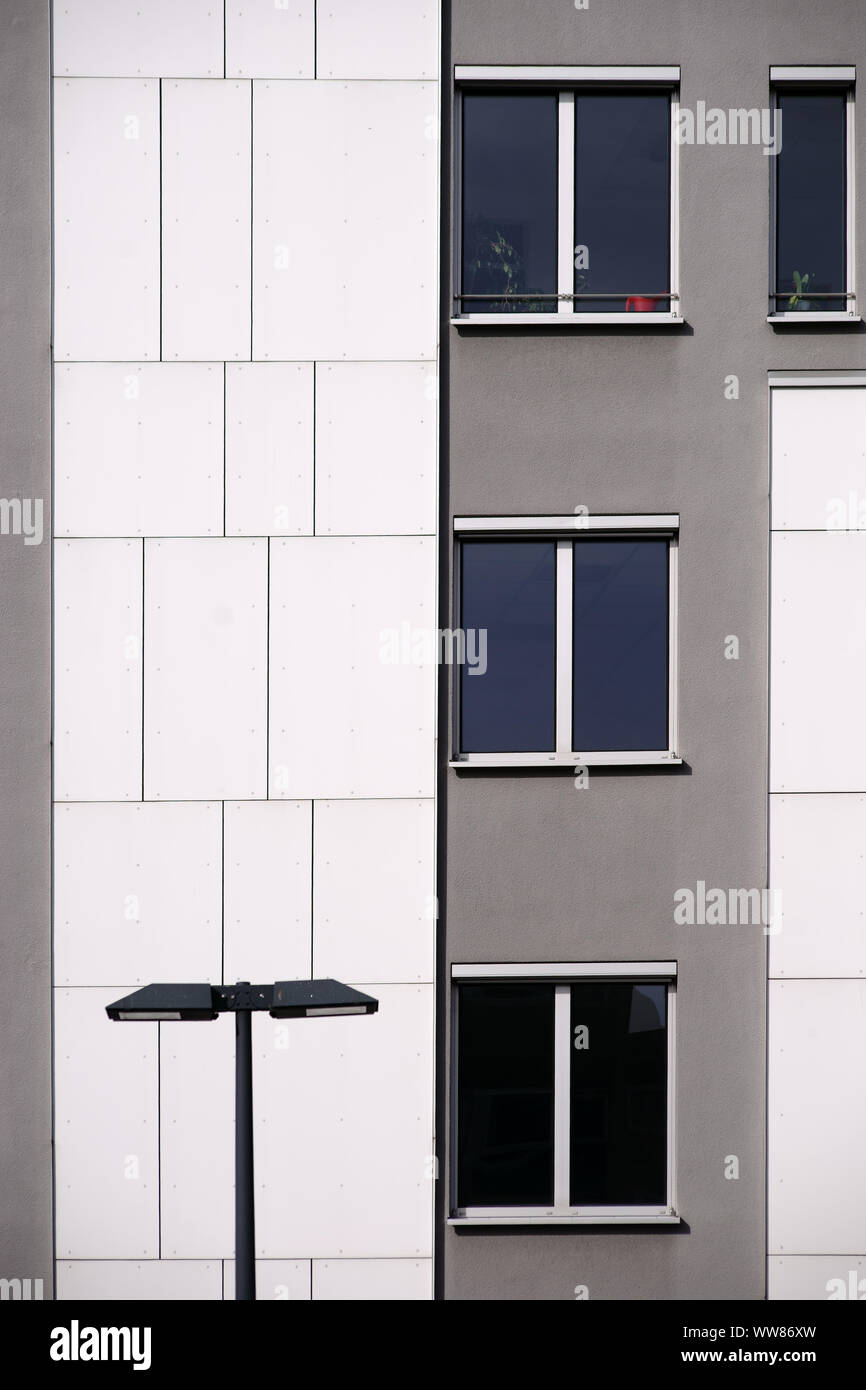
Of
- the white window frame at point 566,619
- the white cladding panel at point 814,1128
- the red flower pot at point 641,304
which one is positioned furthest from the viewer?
the red flower pot at point 641,304

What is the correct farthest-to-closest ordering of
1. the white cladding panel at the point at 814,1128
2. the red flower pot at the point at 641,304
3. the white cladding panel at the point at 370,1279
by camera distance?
the red flower pot at the point at 641,304 < the white cladding panel at the point at 814,1128 < the white cladding panel at the point at 370,1279

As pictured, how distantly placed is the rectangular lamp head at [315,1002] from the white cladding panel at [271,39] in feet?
21.8

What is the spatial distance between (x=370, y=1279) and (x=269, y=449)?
6225mm

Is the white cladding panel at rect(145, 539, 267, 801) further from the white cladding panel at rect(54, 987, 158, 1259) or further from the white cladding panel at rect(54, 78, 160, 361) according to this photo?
the white cladding panel at rect(54, 987, 158, 1259)

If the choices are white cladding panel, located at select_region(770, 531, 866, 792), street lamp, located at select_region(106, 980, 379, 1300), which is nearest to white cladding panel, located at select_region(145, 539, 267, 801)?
street lamp, located at select_region(106, 980, 379, 1300)

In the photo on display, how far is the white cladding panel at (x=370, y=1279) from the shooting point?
25.4 ft

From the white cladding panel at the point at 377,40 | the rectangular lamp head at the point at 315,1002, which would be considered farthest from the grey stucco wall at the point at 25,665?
the rectangular lamp head at the point at 315,1002

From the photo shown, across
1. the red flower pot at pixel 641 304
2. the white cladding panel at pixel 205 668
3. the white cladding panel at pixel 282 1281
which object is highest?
the red flower pot at pixel 641 304

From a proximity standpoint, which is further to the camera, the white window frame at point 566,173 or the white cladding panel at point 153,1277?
the white window frame at point 566,173

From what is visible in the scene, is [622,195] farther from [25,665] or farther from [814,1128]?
[814,1128]

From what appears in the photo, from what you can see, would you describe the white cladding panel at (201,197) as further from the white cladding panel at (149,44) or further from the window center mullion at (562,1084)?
the window center mullion at (562,1084)

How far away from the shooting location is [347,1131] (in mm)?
7777

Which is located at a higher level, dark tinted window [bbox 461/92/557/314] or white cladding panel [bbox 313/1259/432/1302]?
dark tinted window [bbox 461/92/557/314]

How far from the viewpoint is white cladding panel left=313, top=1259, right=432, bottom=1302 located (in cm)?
773
